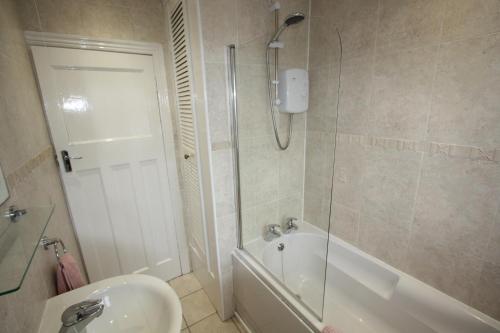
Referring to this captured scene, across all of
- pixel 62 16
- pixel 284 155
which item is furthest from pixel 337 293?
pixel 62 16

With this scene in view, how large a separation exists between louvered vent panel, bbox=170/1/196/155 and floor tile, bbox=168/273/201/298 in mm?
1217

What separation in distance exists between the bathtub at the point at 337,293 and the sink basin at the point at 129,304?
614mm

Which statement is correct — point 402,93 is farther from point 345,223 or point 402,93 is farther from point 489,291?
point 489,291

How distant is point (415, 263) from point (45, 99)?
2.41 meters

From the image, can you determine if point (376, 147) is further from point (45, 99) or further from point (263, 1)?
point (45, 99)

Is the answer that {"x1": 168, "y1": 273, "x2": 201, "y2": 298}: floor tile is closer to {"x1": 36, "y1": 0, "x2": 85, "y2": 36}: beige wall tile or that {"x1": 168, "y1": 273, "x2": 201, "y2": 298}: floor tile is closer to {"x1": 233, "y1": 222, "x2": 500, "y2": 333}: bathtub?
{"x1": 233, "y1": 222, "x2": 500, "y2": 333}: bathtub

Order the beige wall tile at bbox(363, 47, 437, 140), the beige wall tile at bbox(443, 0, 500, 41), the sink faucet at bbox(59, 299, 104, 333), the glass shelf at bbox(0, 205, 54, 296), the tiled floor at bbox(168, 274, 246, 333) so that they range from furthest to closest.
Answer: the tiled floor at bbox(168, 274, 246, 333) → the beige wall tile at bbox(363, 47, 437, 140) → the beige wall tile at bbox(443, 0, 500, 41) → the sink faucet at bbox(59, 299, 104, 333) → the glass shelf at bbox(0, 205, 54, 296)

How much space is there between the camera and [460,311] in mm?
1097

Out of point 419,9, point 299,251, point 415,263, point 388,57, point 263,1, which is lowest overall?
point 299,251

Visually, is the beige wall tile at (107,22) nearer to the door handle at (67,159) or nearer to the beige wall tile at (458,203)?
the door handle at (67,159)

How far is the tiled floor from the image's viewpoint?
1595 millimetres

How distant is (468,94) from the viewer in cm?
99

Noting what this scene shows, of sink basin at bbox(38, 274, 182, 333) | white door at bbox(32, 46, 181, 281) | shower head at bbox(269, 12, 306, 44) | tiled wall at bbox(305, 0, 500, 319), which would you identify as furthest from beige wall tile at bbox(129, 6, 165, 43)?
sink basin at bbox(38, 274, 182, 333)

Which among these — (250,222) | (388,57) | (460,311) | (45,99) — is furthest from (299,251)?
(45,99)
